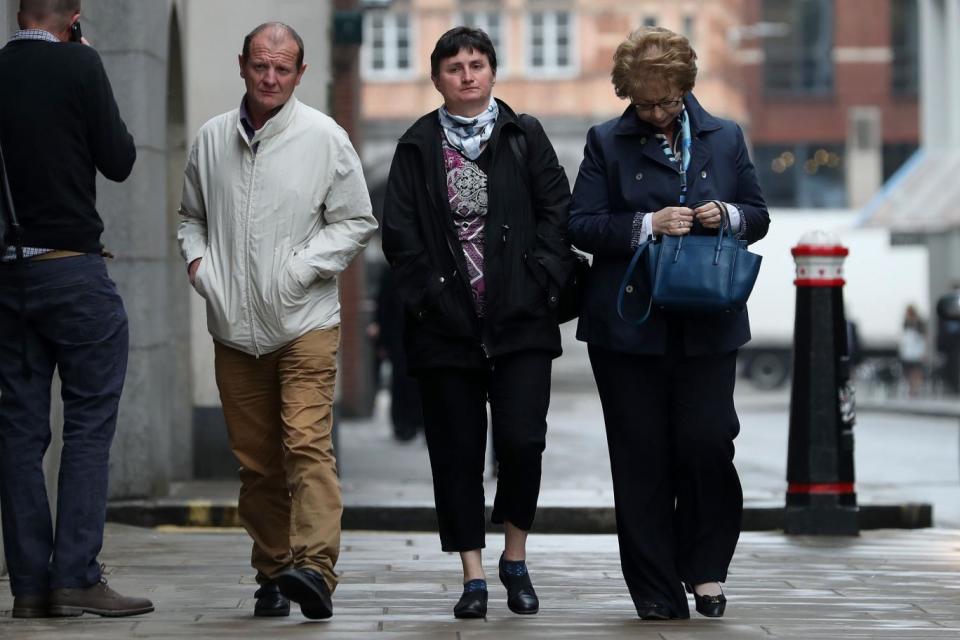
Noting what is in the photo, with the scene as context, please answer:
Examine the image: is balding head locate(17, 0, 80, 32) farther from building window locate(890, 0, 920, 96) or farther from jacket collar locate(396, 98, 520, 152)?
building window locate(890, 0, 920, 96)

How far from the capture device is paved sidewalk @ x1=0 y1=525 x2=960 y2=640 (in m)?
6.27

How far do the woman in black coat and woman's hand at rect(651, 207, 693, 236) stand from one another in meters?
0.33

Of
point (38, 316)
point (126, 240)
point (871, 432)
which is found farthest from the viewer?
point (871, 432)

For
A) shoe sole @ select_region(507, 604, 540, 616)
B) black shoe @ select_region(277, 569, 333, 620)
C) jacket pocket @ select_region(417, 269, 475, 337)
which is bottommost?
shoe sole @ select_region(507, 604, 540, 616)

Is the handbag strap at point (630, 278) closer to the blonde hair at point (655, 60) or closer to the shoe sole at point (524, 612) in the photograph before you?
the blonde hair at point (655, 60)

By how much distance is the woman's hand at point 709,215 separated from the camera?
21.3ft

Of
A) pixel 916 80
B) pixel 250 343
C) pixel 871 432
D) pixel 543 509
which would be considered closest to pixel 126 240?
pixel 543 509

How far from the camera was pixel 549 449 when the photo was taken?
57.6 ft

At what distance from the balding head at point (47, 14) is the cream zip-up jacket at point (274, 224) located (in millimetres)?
605

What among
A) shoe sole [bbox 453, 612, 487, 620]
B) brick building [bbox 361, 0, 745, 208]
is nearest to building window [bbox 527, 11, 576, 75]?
brick building [bbox 361, 0, 745, 208]

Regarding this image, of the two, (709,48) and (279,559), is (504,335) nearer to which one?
(279,559)

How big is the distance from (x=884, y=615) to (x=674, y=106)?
5.99ft

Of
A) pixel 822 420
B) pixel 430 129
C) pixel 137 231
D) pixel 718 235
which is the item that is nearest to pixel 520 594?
pixel 718 235

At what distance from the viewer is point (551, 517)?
424 inches
